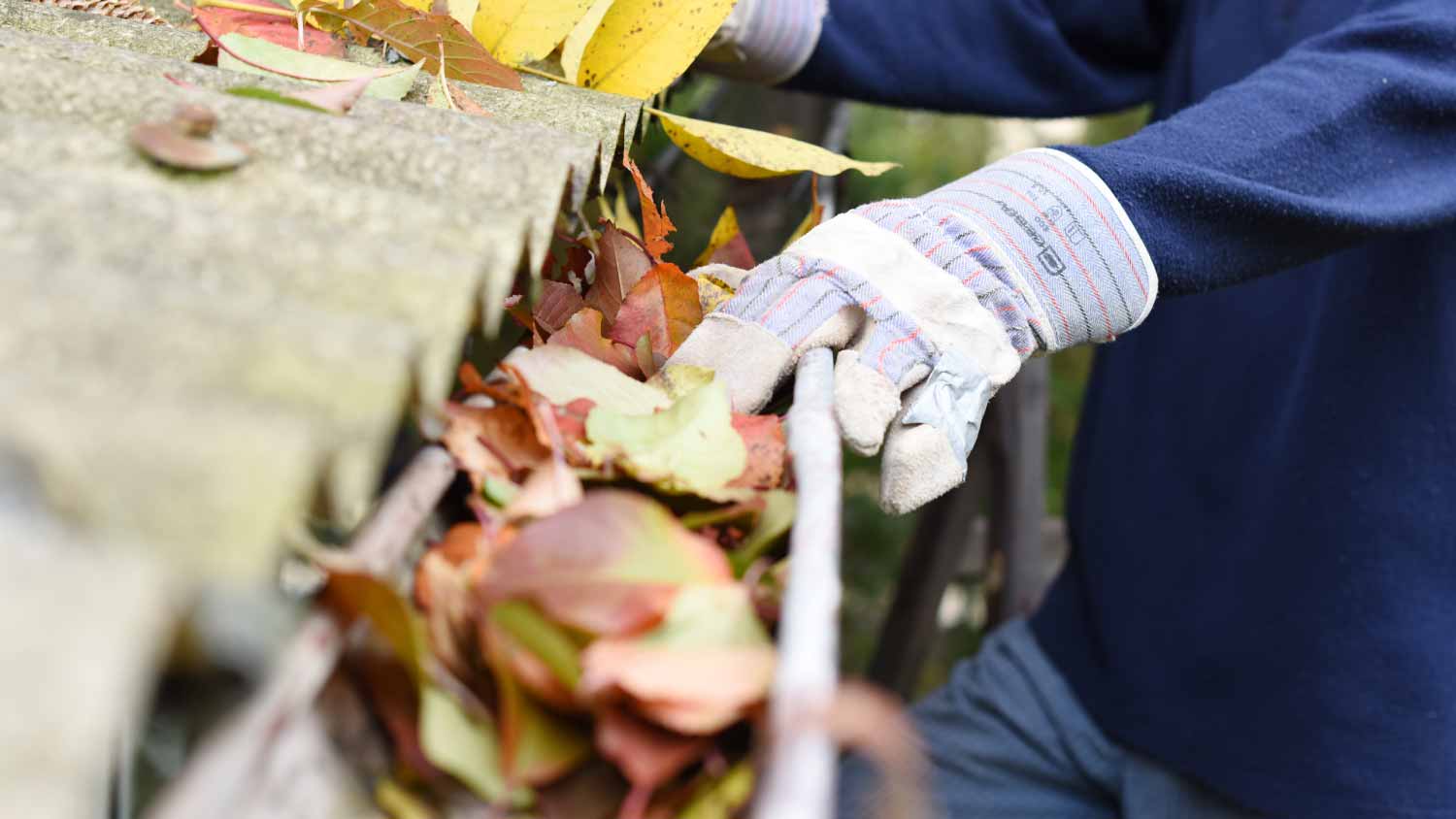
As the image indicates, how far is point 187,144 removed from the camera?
54 centimetres

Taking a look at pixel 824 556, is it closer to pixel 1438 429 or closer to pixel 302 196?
pixel 302 196

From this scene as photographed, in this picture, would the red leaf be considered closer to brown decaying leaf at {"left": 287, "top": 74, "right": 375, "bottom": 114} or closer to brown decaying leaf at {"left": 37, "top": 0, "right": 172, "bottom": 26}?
brown decaying leaf at {"left": 287, "top": 74, "right": 375, "bottom": 114}

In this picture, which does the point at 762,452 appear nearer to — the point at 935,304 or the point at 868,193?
the point at 935,304

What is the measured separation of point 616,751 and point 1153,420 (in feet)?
4.65

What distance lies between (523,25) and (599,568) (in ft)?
2.05

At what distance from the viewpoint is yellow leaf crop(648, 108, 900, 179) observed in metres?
0.87

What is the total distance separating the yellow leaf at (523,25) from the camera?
94cm

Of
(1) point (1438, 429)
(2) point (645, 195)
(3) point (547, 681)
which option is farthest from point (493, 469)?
(1) point (1438, 429)

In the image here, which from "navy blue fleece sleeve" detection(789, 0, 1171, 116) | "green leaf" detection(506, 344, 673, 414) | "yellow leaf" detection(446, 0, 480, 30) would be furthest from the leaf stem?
"navy blue fleece sleeve" detection(789, 0, 1171, 116)

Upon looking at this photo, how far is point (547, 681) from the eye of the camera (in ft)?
1.44

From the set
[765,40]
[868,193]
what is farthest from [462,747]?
[868,193]

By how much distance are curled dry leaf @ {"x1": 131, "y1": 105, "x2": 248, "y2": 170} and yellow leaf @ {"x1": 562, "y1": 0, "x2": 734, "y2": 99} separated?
1.42 ft

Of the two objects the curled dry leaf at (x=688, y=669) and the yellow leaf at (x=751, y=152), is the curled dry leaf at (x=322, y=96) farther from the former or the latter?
the curled dry leaf at (x=688, y=669)

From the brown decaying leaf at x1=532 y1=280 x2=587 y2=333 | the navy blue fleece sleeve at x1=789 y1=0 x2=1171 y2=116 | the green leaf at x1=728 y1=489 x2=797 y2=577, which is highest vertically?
the green leaf at x1=728 y1=489 x2=797 y2=577
